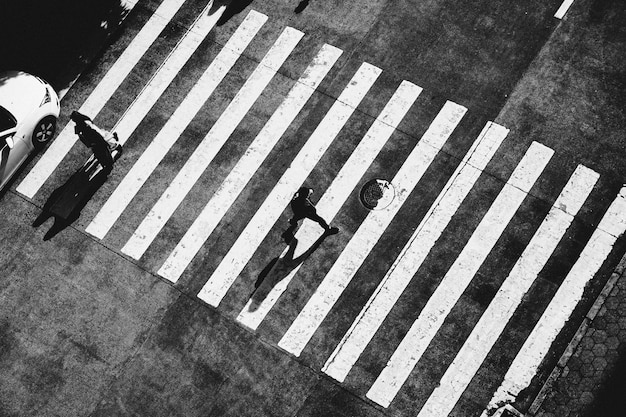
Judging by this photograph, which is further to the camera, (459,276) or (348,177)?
(348,177)

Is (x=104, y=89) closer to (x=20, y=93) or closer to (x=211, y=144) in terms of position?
(x=20, y=93)

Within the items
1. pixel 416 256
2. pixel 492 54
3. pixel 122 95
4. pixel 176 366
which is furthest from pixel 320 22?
pixel 176 366

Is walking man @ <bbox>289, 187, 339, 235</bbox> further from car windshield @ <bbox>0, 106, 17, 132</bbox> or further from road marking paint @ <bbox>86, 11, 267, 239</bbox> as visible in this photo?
car windshield @ <bbox>0, 106, 17, 132</bbox>

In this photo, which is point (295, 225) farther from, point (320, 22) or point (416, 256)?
point (320, 22)

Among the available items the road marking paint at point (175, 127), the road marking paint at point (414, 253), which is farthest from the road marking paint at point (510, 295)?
the road marking paint at point (175, 127)

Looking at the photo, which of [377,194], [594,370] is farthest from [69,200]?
[594,370]

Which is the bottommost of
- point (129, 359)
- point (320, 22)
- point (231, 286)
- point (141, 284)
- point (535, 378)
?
point (129, 359)
